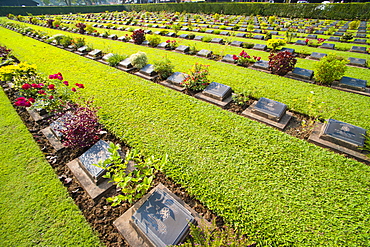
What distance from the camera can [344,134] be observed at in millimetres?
4160

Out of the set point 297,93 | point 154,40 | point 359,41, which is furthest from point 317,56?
point 154,40

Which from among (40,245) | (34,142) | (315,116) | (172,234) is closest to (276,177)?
(172,234)

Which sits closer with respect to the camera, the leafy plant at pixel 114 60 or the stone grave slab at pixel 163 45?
the leafy plant at pixel 114 60

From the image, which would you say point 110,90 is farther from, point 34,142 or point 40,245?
point 40,245

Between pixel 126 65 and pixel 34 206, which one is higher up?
pixel 126 65

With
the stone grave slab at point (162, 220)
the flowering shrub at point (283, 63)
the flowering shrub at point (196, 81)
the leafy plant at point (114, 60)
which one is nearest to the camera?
the stone grave slab at point (162, 220)

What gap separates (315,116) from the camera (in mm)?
4910

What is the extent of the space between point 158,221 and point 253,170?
2.20m

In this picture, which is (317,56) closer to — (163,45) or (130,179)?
(163,45)

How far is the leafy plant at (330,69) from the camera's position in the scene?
6.33 m

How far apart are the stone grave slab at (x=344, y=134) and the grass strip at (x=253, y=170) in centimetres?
45

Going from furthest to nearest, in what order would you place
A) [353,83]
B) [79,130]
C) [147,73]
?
[147,73]
[353,83]
[79,130]

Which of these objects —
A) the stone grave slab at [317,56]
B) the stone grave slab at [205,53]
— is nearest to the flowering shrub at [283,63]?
the stone grave slab at [317,56]

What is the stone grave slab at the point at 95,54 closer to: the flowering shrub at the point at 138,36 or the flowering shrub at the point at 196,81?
the flowering shrub at the point at 138,36
